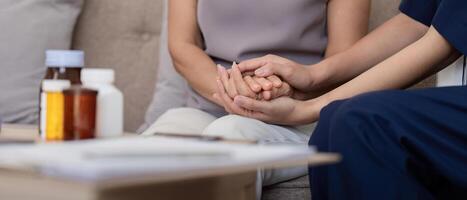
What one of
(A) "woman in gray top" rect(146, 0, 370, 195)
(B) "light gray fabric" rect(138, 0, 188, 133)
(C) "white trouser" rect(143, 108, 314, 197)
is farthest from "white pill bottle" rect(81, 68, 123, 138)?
(B) "light gray fabric" rect(138, 0, 188, 133)

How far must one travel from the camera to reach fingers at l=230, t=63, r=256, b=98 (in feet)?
5.18

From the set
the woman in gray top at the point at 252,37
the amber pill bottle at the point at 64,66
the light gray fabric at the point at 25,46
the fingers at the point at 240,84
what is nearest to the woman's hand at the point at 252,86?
the fingers at the point at 240,84

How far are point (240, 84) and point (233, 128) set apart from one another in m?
0.13

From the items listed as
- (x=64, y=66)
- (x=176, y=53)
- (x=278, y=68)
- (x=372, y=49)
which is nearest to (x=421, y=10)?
(x=372, y=49)

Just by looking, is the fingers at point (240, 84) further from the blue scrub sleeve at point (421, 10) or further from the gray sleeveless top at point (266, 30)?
the blue scrub sleeve at point (421, 10)

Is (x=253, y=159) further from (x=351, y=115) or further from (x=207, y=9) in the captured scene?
(x=207, y=9)

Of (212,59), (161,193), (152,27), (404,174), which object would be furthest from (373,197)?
(152,27)

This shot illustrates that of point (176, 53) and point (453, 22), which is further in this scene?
point (176, 53)

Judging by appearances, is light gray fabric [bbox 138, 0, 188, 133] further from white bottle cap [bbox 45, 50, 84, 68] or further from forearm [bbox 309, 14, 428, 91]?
white bottle cap [bbox 45, 50, 84, 68]

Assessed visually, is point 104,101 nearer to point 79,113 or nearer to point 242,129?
point 79,113

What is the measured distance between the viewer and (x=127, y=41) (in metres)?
2.16

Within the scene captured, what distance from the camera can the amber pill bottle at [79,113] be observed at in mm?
1024

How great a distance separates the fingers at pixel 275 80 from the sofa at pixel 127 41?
1.96 ft

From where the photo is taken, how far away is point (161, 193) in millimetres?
887
